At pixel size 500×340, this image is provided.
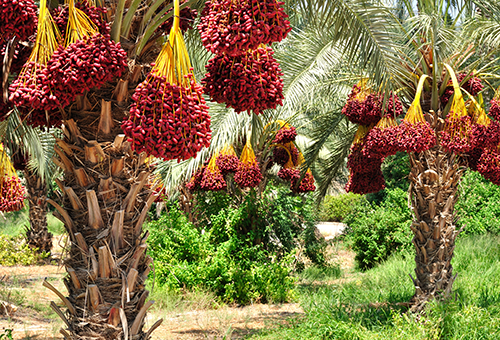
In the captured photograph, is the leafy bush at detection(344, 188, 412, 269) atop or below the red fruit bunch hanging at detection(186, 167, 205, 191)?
below

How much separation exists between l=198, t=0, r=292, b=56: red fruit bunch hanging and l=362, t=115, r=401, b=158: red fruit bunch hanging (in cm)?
287

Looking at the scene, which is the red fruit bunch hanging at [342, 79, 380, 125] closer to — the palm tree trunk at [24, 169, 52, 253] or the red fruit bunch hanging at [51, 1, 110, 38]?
the red fruit bunch hanging at [51, 1, 110, 38]

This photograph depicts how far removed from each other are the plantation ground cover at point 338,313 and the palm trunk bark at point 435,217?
0.34 meters

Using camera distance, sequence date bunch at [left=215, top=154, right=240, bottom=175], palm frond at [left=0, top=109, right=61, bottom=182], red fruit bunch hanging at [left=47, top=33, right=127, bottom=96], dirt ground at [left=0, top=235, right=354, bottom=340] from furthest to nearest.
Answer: date bunch at [left=215, top=154, right=240, bottom=175], palm frond at [left=0, top=109, right=61, bottom=182], dirt ground at [left=0, top=235, right=354, bottom=340], red fruit bunch hanging at [left=47, top=33, right=127, bottom=96]

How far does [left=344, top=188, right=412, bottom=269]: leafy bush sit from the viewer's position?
11.9m

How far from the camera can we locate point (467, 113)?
539 centimetres

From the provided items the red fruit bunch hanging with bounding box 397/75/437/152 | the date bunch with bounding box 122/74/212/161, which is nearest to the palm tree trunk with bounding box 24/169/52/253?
the red fruit bunch hanging with bounding box 397/75/437/152

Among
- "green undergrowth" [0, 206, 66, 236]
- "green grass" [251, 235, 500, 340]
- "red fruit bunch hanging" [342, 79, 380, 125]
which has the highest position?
"red fruit bunch hanging" [342, 79, 380, 125]

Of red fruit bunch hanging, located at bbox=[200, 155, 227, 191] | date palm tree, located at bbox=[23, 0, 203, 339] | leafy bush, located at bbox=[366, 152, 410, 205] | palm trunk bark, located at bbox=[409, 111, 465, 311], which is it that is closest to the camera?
date palm tree, located at bbox=[23, 0, 203, 339]

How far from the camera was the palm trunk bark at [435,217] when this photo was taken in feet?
20.0

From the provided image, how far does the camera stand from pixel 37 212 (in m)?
12.4

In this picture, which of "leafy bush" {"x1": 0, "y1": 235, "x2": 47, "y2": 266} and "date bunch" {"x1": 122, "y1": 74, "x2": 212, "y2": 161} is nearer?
"date bunch" {"x1": 122, "y1": 74, "x2": 212, "y2": 161}

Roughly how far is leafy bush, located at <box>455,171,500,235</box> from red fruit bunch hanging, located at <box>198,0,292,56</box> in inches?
438

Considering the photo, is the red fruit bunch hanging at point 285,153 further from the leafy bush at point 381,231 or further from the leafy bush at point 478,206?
the leafy bush at point 478,206
